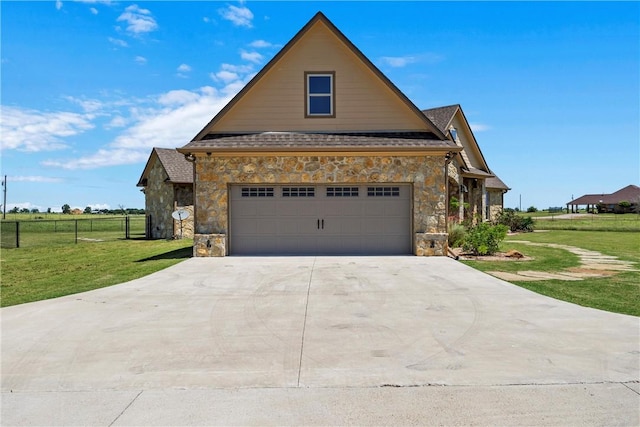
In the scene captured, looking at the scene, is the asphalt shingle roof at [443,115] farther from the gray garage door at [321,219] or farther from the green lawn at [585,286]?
the green lawn at [585,286]

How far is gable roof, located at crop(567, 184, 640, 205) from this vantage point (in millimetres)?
73988

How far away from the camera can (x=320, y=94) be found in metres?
15.3

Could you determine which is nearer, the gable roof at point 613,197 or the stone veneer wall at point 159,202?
the stone veneer wall at point 159,202

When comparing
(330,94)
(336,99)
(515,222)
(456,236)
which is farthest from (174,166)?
(515,222)

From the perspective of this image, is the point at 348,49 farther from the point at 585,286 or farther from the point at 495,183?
the point at 495,183

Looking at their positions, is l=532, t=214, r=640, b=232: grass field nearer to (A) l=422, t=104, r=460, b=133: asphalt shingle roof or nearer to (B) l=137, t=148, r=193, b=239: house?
(A) l=422, t=104, r=460, b=133: asphalt shingle roof

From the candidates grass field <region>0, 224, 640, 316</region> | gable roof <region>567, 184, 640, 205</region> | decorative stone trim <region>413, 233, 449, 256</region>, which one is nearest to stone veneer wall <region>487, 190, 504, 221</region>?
grass field <region>0, 224, 640, 316</region>

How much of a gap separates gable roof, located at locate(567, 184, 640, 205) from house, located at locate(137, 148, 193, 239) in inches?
2969

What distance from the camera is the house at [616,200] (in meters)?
68.8

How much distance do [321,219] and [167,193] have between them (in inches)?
528

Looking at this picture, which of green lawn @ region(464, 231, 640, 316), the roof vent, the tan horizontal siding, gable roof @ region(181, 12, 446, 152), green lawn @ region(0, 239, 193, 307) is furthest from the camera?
the roof vent

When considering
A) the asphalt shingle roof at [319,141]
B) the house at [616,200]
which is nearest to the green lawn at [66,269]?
the asphalt shingle roof at [319,141]

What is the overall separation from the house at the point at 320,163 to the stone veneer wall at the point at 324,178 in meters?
0.04

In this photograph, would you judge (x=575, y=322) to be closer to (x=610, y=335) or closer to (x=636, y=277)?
(x=610, y=335)
